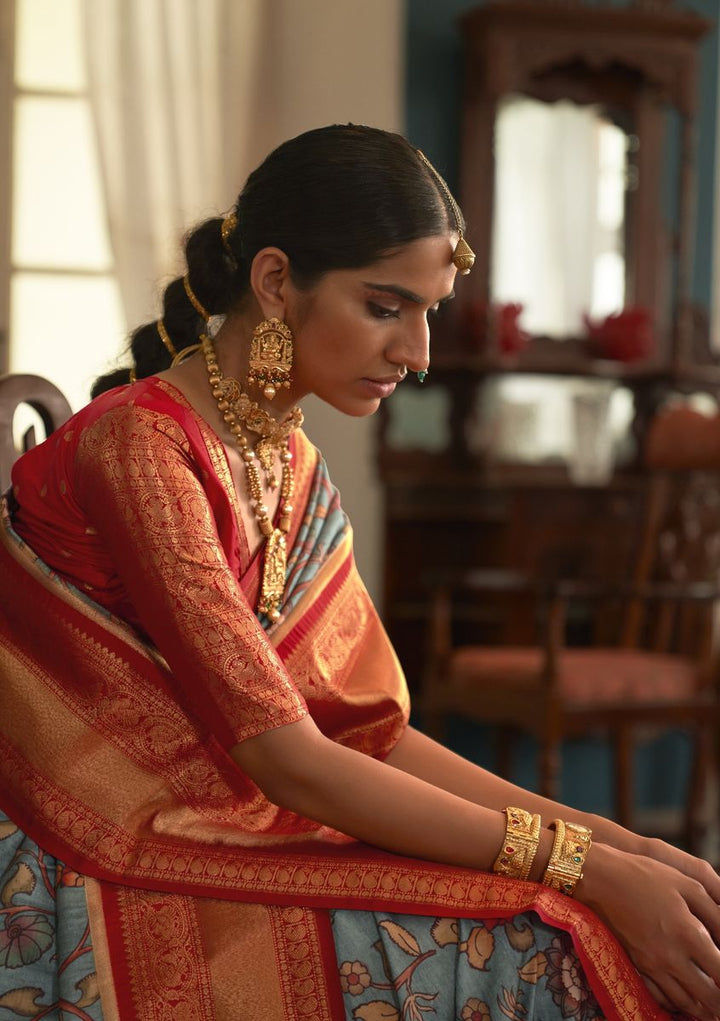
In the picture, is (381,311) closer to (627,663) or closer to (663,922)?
(663,922)

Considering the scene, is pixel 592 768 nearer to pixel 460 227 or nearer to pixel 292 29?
pixel 292 29

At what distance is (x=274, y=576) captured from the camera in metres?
1.48

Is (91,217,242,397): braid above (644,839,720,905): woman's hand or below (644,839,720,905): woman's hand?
above

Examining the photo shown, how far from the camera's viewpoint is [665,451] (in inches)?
152

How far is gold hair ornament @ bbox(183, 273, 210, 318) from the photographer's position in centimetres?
153

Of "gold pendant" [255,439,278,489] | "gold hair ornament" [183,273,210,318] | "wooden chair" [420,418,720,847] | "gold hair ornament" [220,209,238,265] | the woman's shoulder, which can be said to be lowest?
"wooden chair" [420,418,720,847]

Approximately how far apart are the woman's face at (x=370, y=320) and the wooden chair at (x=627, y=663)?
6.69ft

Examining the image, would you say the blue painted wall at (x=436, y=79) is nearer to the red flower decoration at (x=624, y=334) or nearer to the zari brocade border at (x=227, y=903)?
the red flower decoration at (x=624, y=334)

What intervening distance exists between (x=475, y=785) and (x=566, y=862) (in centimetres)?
27

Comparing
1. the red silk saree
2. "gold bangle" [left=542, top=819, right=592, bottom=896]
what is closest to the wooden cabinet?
the red silk saree

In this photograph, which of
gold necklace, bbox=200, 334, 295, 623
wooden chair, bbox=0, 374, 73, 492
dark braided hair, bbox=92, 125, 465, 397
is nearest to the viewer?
dark braided hair, bbox=92, 125, 465, 397

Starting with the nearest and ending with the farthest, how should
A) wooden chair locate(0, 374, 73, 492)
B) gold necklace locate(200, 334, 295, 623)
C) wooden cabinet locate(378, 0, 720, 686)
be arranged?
gold necklace locate(200, 334, 295, 623), wooden chair locate(0, 374, 73, 492), wooden cabinet locate(378, 0, 720, 686)

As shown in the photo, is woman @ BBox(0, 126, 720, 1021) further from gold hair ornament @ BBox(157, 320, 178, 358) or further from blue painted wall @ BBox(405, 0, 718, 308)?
blue painted wall @ BBox(405, 0, 718, 308)

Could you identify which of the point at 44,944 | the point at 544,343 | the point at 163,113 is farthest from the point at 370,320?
the point at 544,343
